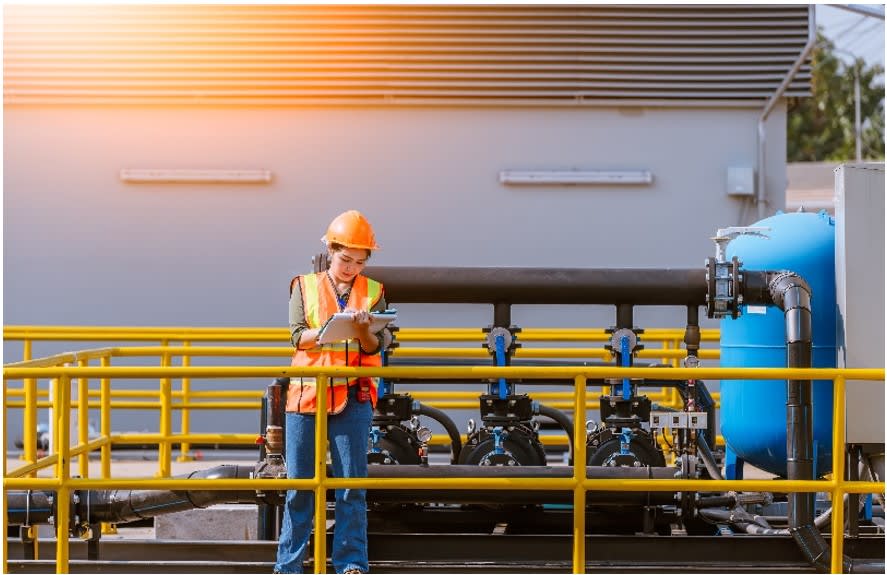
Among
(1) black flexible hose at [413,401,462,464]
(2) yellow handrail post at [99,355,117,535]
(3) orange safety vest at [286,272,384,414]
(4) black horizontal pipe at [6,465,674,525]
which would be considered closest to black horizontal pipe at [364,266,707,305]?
(4) black horizontal pipe at [6,465,674,525]

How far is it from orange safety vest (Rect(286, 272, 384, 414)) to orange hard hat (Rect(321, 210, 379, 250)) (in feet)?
0.78

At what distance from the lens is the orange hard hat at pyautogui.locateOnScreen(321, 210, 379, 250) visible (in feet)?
19.7

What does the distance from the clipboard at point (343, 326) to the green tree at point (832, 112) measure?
42272 mm

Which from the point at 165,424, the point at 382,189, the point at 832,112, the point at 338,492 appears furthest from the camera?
the point at 832,112

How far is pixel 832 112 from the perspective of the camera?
4647 centimetres

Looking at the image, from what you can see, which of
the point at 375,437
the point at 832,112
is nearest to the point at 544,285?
the point at 375,437

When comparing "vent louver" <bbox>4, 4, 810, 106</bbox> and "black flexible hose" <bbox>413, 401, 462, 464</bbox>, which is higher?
"vent louver" <bbox>4, 4, 810, 106</bbox>

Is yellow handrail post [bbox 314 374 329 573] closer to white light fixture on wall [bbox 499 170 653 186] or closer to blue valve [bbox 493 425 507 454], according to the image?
blue valve [bbox 493 425 507 454]

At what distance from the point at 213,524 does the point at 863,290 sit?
193 inches

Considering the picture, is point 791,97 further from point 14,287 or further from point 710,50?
point 14,287

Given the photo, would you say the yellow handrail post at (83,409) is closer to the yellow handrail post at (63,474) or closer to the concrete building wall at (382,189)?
the yellow handrail post at (63,474)

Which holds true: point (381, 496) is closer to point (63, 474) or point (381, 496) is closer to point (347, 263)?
point (347, 263)

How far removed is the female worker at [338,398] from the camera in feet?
19.9

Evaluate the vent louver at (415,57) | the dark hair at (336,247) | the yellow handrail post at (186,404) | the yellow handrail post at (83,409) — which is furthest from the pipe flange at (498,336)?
the vent louver at (415,57)
